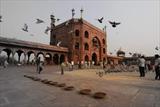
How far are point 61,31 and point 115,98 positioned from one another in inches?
1763

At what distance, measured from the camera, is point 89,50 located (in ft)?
162

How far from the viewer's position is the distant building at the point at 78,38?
45750 mm

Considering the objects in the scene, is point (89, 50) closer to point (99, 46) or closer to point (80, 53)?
point (80, 53)

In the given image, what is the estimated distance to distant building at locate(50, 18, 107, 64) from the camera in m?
45.8

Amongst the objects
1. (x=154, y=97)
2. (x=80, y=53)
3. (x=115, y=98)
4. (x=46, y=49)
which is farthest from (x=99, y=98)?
(x=80, y=53)

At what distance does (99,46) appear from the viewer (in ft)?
186

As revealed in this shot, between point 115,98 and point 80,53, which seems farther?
point 80,53

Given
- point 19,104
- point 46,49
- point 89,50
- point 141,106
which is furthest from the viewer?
point 89,50

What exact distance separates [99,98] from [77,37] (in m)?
41.3

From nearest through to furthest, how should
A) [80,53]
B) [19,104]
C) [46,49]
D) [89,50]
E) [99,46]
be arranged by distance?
[19,104], [46,49], [80,53], [89,50], [99,46]

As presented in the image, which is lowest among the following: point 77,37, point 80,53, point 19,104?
point 19,104

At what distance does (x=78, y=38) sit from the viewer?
46.6m

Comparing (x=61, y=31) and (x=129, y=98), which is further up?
(x=61, y=31)

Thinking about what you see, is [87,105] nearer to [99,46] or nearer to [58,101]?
[58,101]
